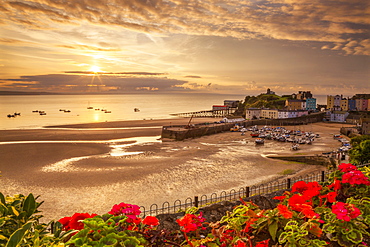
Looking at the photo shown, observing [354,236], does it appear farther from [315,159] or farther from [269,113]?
[269,113]

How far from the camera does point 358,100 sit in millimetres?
96625

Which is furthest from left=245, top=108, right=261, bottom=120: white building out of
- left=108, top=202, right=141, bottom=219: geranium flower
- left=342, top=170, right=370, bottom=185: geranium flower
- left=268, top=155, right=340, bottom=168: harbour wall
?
left=108, top=202, right=141, bottom=219: geranium flower

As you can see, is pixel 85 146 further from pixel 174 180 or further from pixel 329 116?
pixel 329 116

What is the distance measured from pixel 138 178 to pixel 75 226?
727 inches

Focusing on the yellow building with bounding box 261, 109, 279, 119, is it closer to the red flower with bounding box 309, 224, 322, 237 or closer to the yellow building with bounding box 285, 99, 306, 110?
the yellow building with bounding box 285, 99, 306, 110

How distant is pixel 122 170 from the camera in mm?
23844

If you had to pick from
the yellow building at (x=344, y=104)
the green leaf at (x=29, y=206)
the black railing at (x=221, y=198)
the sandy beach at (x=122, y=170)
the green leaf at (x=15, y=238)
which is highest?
the yellow building at (x=344, y=104)

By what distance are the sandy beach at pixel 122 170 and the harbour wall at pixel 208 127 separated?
7.42 m

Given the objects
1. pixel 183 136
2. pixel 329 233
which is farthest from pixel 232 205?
pixel 183 136

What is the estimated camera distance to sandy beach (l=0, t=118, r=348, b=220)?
1725cm

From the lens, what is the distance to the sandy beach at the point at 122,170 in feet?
56.6

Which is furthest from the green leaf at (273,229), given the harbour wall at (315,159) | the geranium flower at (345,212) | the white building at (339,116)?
the white building at (339,116)

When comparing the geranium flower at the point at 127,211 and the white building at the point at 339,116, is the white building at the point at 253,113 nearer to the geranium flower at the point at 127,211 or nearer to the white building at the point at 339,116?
the white building at the point at 339,116

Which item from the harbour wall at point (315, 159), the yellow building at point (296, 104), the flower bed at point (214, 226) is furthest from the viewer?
the yellow building at point (296, 104)
